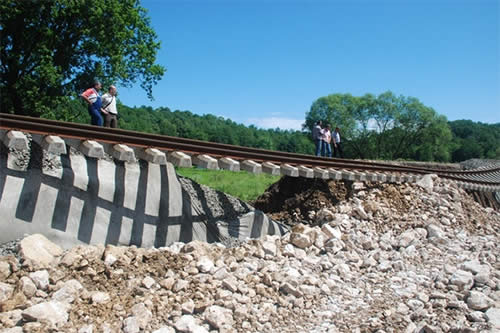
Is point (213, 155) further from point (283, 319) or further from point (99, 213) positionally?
point (283, 319)

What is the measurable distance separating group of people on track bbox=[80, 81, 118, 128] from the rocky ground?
14.4 feet

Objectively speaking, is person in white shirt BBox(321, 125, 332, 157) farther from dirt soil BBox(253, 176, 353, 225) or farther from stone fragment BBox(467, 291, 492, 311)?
stone fragment BBox(467, 291, 492, 311)

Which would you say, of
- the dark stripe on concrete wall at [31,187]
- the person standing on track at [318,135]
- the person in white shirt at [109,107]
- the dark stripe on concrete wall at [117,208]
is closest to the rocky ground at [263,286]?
the dark stripe on concrete wall at [31,187]

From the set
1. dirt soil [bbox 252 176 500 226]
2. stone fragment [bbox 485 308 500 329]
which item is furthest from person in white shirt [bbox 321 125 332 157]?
stone fragment [bbox 485 308 500 329]

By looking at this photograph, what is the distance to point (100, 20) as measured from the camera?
18.1 m

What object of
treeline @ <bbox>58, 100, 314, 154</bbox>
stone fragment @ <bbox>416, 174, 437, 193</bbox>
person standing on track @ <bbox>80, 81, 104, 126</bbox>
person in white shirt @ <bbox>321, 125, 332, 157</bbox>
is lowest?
stone fragment @ <bbox>416, 174, 437, 193</bbox>

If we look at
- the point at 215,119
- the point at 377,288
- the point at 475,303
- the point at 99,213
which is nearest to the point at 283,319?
the point at 377,288

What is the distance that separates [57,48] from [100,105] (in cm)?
1112

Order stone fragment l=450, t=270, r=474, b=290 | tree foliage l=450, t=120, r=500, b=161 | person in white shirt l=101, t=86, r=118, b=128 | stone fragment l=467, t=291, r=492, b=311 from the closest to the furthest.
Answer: stone fragment l=467, t=291, r=492, b=311
stone fragment l=450, t=270, r=474, b=290
person in white shirt l=101, t=86, r=118, b=128
tree foliage l=450, t=120, r=500, b=161

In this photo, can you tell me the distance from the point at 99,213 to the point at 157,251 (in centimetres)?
103

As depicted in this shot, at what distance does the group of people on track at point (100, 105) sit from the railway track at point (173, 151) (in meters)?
2.37

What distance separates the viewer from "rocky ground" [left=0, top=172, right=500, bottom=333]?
14.4ft

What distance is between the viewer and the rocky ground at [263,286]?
439 cm

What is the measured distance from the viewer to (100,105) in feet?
30.2
